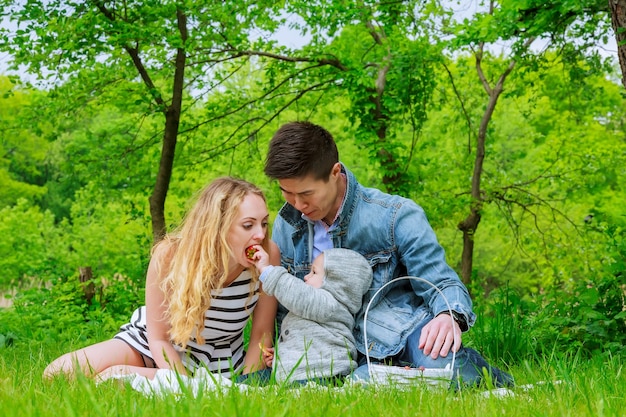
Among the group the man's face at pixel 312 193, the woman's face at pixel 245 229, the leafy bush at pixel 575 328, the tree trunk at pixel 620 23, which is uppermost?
the tree trunk at pixel 620 23

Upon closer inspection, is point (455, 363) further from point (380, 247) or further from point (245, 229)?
point (245, 229)

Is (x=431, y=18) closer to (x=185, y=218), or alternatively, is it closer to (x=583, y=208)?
(x=185, y=218)

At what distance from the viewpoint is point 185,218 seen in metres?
3.35

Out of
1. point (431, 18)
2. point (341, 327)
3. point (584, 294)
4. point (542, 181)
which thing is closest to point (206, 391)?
point (341, 327)

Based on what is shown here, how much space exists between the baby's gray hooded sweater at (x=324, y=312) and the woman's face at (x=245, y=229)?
0.77 feet

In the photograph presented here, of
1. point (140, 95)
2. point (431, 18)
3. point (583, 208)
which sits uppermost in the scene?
point (431, 18)

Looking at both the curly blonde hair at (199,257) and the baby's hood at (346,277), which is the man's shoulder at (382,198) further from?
the curly blonde hair at (199,257)

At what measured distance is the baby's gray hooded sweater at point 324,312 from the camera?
296 cm

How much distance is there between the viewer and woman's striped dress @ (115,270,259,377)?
130 inches

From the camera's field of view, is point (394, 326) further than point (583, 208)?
No

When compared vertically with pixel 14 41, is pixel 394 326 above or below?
below

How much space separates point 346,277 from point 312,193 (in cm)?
42

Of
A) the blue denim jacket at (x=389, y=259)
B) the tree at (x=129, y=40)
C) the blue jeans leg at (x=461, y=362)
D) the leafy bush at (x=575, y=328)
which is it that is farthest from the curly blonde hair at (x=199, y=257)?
the tree at (x=129, y=40)

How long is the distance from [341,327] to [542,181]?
9.00 meters
